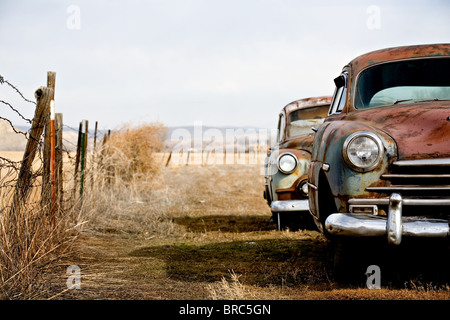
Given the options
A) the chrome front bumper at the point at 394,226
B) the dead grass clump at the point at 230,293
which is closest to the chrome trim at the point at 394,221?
the chrome front bumper at the point at 394,226

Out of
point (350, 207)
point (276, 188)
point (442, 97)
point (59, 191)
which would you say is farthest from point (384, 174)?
point (59, 191)

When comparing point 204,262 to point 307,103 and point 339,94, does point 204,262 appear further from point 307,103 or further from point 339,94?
point 307,103

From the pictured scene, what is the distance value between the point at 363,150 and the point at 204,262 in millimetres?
2642

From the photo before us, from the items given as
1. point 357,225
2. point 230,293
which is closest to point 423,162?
point 357,225

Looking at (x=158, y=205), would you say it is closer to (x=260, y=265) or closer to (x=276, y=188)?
(x=276, y=188)

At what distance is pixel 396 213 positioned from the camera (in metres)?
3.50

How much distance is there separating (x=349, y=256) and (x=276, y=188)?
3038 mm

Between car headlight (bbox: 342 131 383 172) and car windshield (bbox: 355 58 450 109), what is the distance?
1145 millimetres

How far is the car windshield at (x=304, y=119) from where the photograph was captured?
28.5 ft

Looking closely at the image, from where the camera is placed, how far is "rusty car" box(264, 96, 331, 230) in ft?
23.5

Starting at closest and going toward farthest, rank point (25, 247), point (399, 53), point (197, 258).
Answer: point (25, 247), point (399, 53), point (197, 258)

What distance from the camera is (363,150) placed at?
3.80 m

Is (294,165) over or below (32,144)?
below
